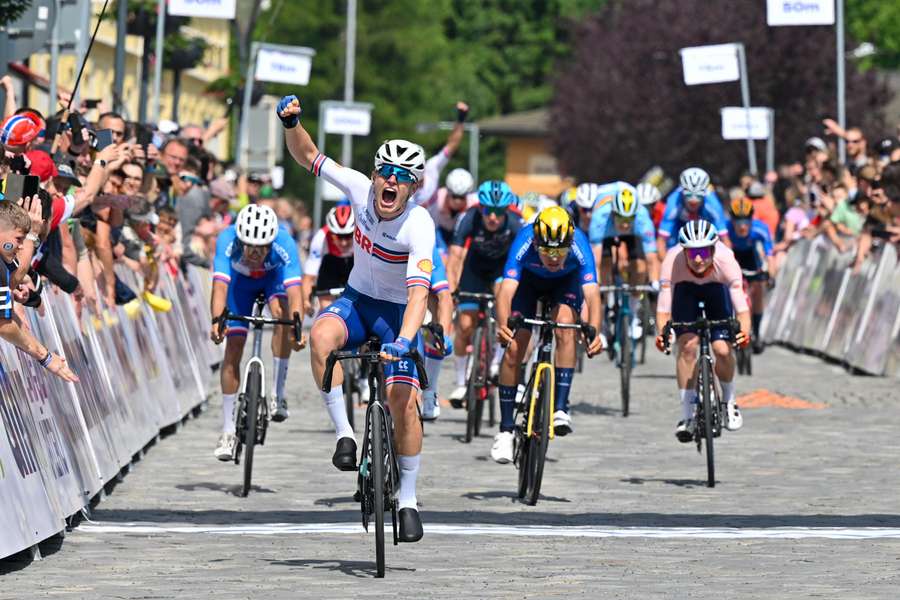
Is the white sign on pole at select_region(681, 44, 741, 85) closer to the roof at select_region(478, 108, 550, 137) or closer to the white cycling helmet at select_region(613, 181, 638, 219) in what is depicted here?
the white cycling helmet at select_region(613, 181, 638, 219)

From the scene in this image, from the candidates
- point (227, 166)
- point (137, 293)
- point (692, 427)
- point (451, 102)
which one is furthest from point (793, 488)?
point (451, 102)

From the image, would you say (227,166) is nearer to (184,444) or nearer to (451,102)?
(184,444)

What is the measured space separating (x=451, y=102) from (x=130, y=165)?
88517 mm

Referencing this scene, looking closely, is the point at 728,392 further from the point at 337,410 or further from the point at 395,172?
the point at 395,172

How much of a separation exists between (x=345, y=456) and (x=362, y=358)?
19.4 inches

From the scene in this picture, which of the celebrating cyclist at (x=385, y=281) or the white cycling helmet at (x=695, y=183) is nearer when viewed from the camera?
the celebrating cyclist at (x=385, y=281)

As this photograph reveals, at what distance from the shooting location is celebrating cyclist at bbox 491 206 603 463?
14148 millimetres

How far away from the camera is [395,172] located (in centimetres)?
1091

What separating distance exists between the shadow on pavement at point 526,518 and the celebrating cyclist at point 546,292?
1194 mm

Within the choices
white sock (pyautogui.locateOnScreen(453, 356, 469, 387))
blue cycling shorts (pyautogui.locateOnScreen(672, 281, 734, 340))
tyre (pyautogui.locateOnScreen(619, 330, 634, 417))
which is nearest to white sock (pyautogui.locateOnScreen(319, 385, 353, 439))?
blue cycling shorts (pyautogui.locateOnScreen(672, 281, 734, 340))

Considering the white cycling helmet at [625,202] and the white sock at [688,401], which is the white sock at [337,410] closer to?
the white sock at [688,401]

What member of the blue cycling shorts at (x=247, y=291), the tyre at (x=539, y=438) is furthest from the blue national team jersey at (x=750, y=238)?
the tyre at (x=539, y=438)

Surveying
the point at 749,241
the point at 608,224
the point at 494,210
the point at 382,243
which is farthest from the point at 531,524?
the point at 749,241

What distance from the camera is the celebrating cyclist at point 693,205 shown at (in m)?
21.9
